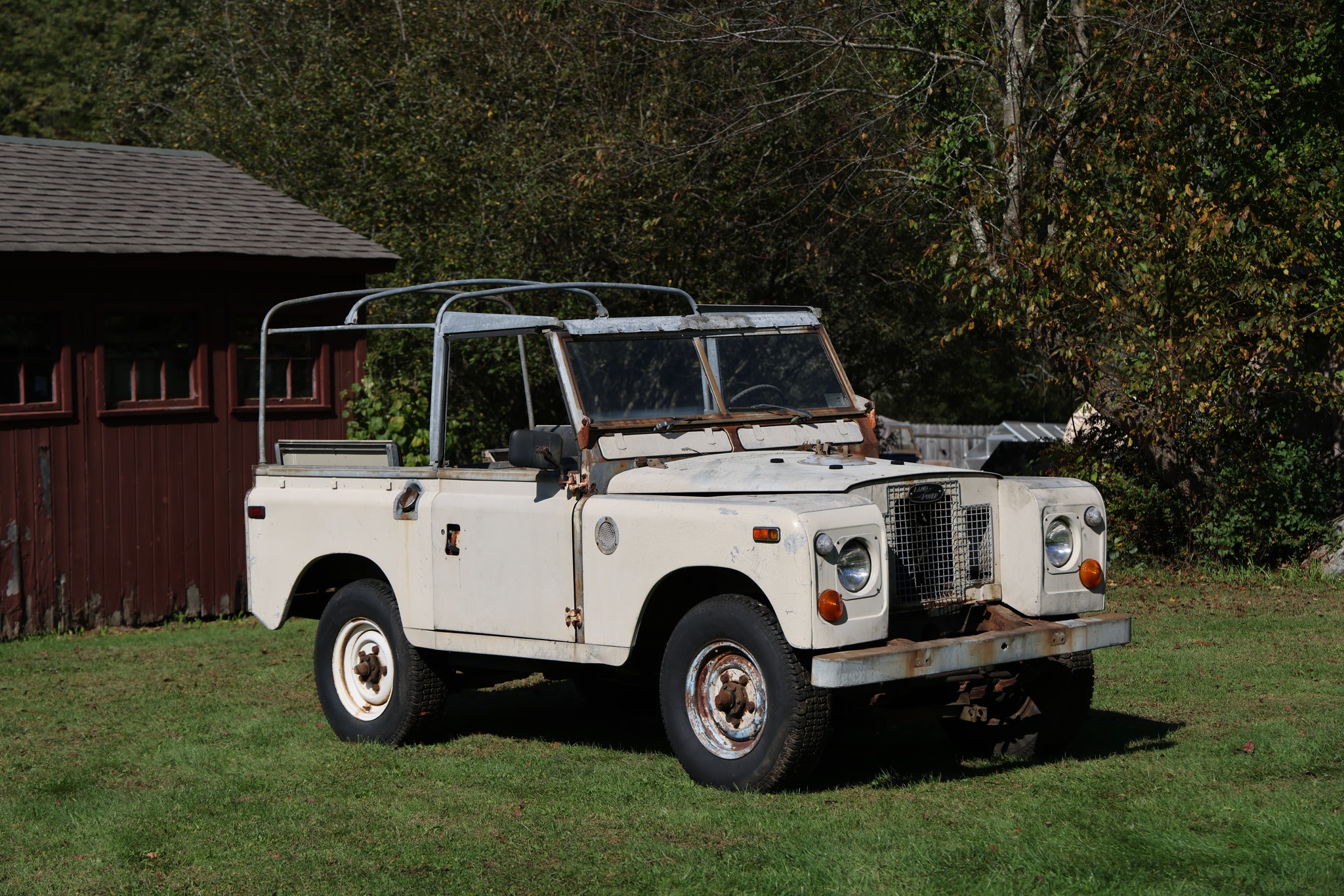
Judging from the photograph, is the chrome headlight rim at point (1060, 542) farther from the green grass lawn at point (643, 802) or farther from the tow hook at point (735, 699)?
the tow hook at point (735, 699)

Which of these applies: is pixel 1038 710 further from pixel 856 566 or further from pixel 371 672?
pixel 371 672

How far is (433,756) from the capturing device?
8.23 m

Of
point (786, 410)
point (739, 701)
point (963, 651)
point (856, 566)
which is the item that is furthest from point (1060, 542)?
point (739, 701)

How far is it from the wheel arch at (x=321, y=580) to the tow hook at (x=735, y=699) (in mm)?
2611

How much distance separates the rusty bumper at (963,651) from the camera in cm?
639

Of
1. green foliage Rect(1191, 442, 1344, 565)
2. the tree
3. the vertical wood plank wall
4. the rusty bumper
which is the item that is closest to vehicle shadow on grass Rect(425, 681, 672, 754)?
the rusty bumper

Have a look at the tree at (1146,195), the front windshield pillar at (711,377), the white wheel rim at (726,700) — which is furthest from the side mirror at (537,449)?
the tree at (1146,195)

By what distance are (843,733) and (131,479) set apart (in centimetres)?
927

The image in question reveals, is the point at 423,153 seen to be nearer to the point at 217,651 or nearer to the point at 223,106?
the point at 223,106

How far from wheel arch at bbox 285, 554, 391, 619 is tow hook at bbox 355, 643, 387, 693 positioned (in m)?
0.43

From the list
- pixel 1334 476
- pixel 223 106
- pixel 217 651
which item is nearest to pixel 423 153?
pixel 223 106

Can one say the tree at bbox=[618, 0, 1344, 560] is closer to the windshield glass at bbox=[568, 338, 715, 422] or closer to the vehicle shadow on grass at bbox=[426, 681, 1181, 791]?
the vehicle shadow on grass at bbox=[426, 681, 1181, 791]

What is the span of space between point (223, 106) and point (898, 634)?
869 inches

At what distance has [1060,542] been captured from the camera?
24.5ft
